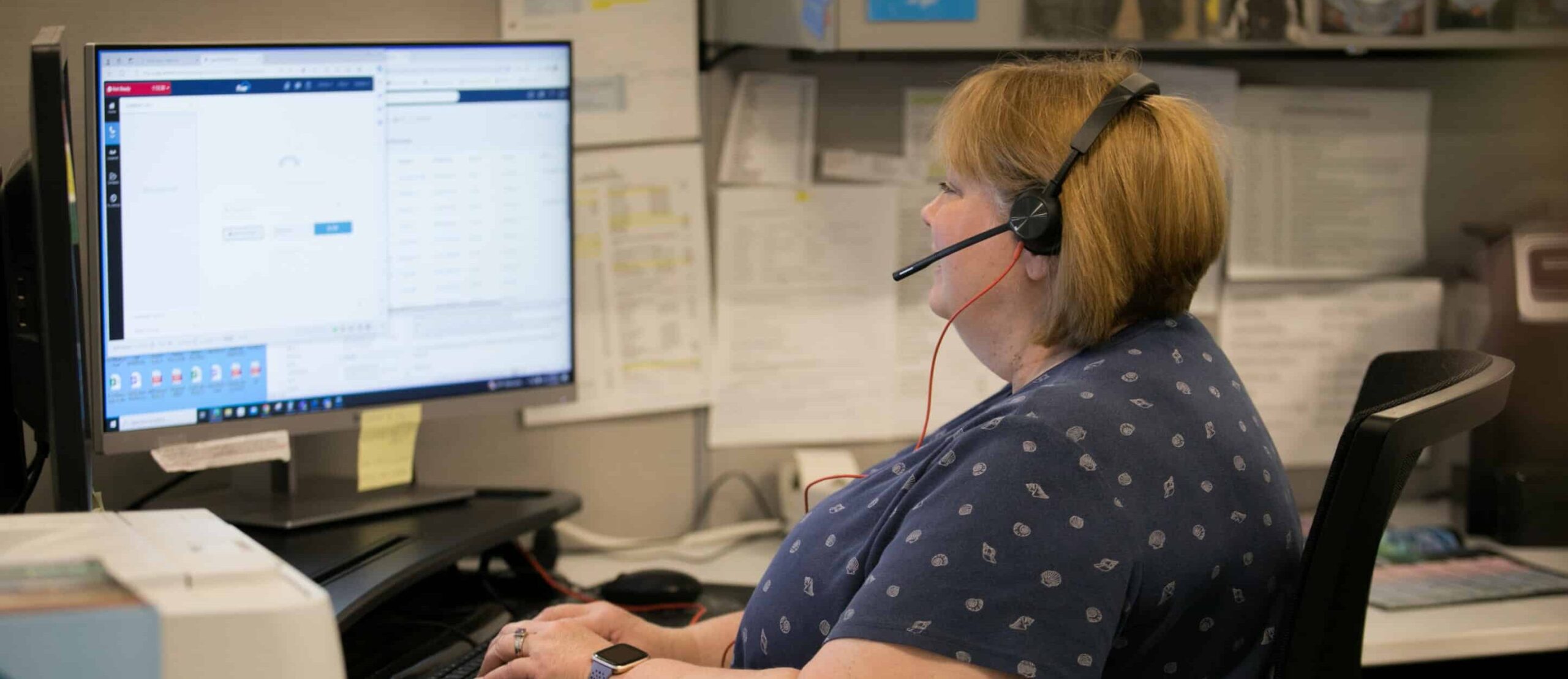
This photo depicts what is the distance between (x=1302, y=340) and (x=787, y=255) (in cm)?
73

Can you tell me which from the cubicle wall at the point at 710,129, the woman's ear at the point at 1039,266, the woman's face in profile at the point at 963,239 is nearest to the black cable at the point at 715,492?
the cubicle wall at the point at 710,129

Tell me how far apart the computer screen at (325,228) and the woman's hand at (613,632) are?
34 cm

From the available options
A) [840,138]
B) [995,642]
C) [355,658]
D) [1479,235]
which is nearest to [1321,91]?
[1479,235]

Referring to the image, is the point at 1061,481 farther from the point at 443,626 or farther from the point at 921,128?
the point at 921,128

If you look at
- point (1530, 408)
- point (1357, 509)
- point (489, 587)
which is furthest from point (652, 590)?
point (1530, 408)

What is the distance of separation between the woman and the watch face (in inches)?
0.7

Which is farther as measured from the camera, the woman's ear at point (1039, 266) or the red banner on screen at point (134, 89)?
the red banner on screen at point (134, 89)

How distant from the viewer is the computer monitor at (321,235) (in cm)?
125

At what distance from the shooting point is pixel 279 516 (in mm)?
1373

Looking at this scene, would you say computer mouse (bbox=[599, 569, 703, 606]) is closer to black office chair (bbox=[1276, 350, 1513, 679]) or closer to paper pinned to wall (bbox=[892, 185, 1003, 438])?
paper pinned to wall (bbox=[892, 185, 1003, 438])

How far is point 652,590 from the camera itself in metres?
1.47

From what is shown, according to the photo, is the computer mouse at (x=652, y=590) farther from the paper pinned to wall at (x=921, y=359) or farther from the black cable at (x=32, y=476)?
the black cable at (x=32, y=476)

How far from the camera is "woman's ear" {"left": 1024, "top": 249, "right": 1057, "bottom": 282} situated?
1072mm

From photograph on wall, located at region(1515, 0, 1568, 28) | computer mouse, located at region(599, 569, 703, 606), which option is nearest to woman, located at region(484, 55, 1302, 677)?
computer mouse, located at region(599, 569, 703, 606)
